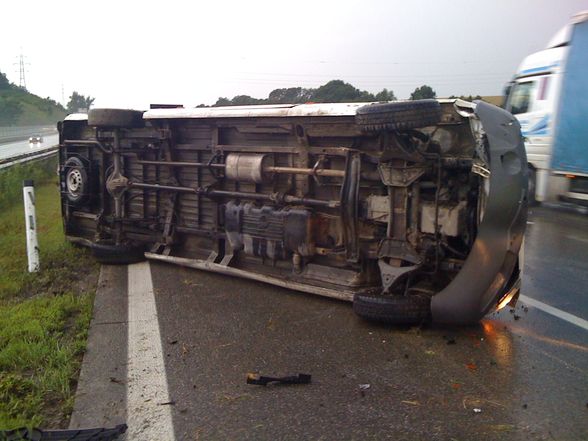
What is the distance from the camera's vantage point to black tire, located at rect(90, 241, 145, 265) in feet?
22.4

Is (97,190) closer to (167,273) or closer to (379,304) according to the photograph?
(167,273)

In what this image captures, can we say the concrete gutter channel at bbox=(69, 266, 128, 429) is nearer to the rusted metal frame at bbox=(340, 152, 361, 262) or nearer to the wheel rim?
the rusted metal frame at bbox=(340, 152, 361, 262)

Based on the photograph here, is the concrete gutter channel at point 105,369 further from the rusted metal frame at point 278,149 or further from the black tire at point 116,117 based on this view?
the black tire at point 116,117

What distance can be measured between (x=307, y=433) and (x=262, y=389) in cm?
62

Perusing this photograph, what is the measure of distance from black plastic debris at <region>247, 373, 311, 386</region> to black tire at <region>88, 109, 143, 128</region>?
4.33m

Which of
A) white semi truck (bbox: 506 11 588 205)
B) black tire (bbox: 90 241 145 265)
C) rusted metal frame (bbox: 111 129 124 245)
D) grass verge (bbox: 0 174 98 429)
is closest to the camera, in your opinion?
grass verge (bbox: 0 174 98 429)

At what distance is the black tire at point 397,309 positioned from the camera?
14.3ft

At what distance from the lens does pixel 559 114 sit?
36.2 ft

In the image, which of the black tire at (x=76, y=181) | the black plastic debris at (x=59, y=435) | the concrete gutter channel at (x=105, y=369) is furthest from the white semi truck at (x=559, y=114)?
the black plastic debris at (x=59, y=435)

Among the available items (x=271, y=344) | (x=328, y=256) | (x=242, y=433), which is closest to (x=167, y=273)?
(x=328, y=256)

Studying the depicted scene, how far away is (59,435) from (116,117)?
472 centimetres

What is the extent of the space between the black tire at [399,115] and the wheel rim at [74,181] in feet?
15.2

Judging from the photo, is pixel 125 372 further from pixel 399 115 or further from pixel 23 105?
pixel 23 105

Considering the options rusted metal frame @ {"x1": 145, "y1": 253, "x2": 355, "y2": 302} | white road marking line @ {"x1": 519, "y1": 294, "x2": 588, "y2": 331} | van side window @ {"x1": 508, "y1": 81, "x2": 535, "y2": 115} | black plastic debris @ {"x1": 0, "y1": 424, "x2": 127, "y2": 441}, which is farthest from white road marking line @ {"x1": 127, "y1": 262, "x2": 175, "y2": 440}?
van side window @ {"x1": 508, "y1": 81, "x2": 535, "y2": 115}
